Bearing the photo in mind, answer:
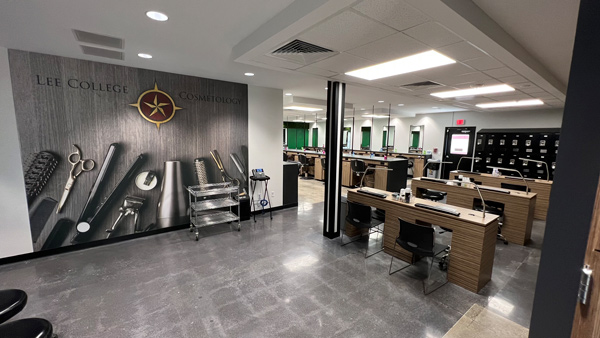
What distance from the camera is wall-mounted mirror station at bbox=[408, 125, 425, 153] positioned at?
10188 mm

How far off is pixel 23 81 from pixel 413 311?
5.03 m

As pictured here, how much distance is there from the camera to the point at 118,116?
11.7ft

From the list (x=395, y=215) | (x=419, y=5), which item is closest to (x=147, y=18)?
(x=419, y=5)

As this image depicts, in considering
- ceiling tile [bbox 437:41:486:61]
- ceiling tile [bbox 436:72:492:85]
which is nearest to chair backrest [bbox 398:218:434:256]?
ceiling tile [bbox 437:41:486:61]

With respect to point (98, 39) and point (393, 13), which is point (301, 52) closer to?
point (393, 13)

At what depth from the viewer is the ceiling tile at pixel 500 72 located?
2953mm

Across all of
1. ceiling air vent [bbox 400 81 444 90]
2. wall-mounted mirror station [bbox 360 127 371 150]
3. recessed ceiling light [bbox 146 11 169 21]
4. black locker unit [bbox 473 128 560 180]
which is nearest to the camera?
recessed ceiling light [bbox 146 11 169 21]

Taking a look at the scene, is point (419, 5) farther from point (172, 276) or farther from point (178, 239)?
point (178, 239)

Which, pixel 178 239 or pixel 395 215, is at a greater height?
pixel 395 215

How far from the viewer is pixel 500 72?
308 cm

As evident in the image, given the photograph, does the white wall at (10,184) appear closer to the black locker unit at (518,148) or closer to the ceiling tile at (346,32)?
the ceiling tile at (346,32)

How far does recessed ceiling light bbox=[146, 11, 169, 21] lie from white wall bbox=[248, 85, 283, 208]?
271 centimetres

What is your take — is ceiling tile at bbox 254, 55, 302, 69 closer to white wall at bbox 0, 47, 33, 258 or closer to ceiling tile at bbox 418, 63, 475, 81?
ceiling tile at bbox 418, 63, 475, 81

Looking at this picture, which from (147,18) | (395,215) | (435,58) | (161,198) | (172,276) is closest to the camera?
(147,18)
